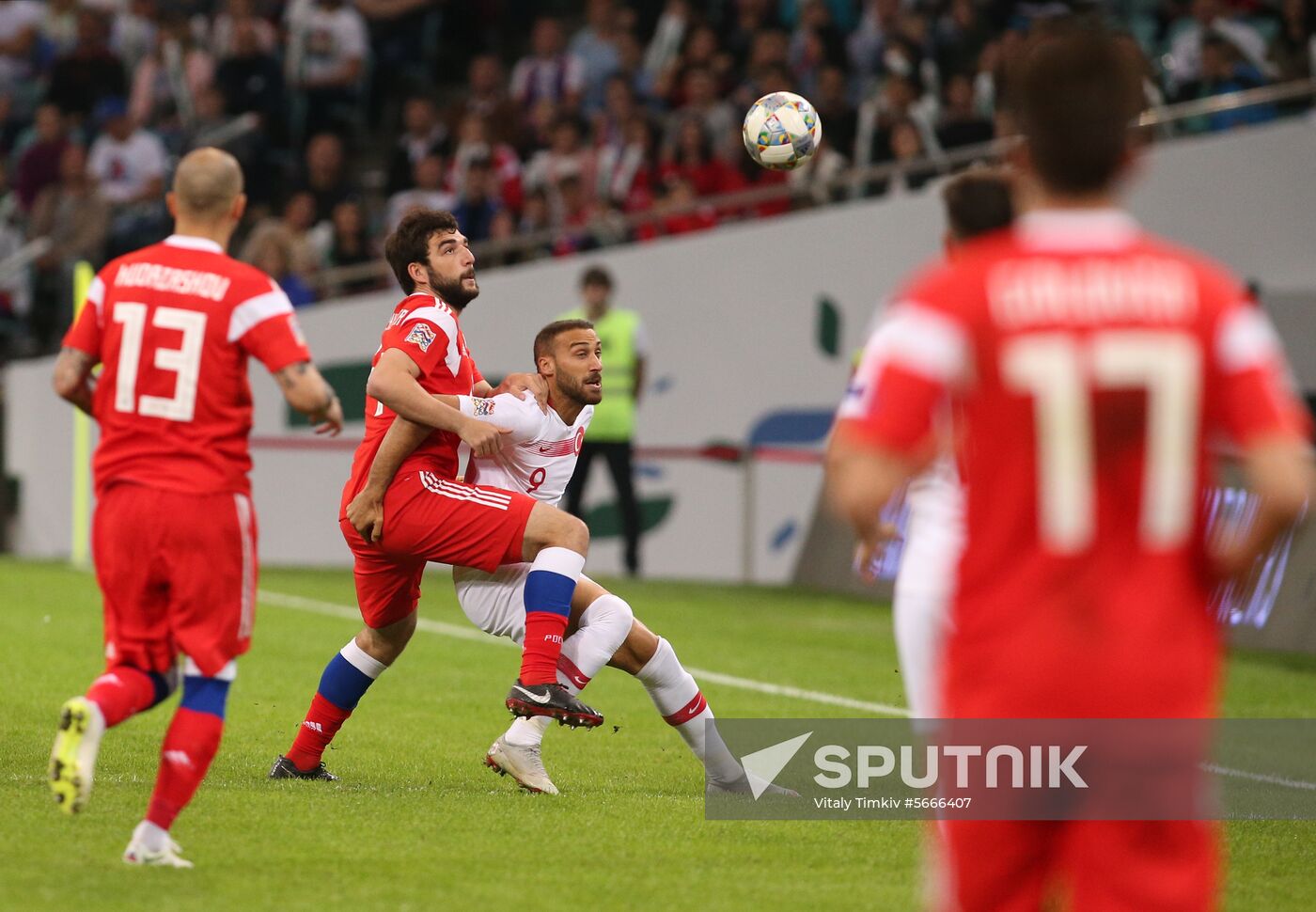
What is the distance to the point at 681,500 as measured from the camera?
59.4ft

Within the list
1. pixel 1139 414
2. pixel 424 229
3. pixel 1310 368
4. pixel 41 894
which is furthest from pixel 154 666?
pixel 1310 368

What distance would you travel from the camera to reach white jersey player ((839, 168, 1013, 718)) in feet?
15.7

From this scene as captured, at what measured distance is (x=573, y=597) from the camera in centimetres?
679

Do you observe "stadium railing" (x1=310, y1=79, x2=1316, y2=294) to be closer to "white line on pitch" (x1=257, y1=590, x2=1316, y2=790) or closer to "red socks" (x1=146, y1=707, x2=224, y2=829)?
"white line on pitch" (x1=257, y1=590, x2=1316, y2=790)

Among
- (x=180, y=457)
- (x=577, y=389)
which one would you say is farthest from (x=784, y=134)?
(x=180, y=457)

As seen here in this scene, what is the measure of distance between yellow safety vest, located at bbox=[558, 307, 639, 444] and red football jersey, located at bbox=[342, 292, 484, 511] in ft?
28.6

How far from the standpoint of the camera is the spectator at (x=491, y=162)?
1842cm

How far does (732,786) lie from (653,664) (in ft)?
1.83

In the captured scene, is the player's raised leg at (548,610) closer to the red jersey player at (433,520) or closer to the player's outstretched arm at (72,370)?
the red jersey player at (433,520)

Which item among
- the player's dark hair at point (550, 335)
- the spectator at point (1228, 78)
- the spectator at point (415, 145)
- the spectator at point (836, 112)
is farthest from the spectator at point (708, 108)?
the player's dark hair at point (550, 335)

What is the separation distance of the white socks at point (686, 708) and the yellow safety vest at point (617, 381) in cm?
898

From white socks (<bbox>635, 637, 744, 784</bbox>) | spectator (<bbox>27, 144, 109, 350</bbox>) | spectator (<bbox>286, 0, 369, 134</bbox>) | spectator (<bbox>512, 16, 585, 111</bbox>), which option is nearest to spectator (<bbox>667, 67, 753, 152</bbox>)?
spectator (<bbox>512, 16, 585, 111</bbox>)

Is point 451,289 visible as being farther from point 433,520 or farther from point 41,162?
point 41,162

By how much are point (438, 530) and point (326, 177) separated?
1297 cm
